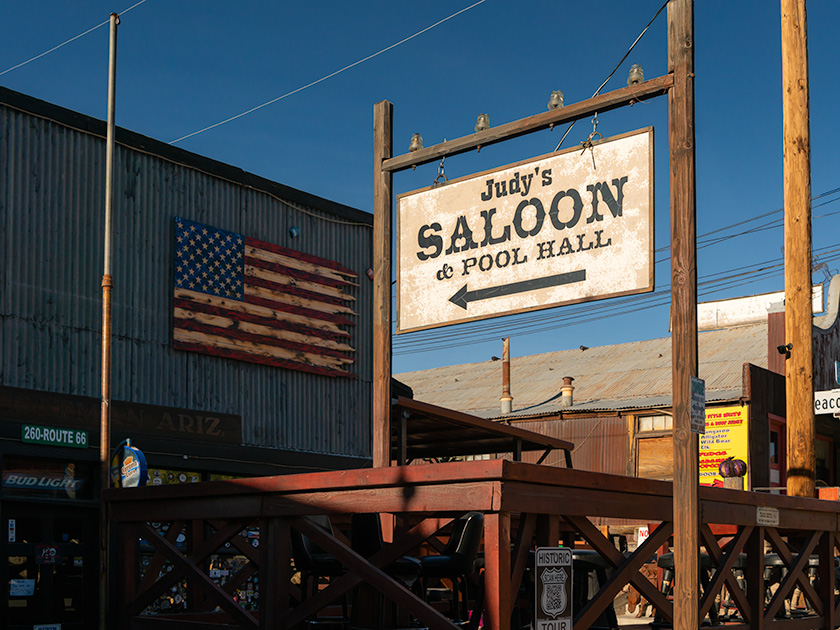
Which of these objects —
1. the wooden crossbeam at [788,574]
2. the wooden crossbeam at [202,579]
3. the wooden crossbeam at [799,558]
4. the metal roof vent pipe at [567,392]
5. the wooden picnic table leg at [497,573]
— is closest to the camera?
the wooden picnic table leg at [497,573]

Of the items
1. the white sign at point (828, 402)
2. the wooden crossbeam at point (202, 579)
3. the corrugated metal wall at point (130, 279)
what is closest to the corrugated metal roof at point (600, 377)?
the white sign at point (828, 402)

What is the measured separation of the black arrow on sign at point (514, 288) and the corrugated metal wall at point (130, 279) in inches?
302

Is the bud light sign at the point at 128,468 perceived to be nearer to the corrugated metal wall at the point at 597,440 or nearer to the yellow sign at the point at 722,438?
the yellow sign at the point at 722,438

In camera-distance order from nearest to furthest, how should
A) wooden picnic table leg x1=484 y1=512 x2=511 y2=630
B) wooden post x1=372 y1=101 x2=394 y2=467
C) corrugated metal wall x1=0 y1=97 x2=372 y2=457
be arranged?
1. wooden picnic table leg x1=484 y1=512 x2=511 y2=630
2. wooden post x1=372 y1=101 x2=394 y2=467
3. corrugated metal wall x1=0 y1=97 x2=372 y2=457

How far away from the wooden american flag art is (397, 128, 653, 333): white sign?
25.1 ft

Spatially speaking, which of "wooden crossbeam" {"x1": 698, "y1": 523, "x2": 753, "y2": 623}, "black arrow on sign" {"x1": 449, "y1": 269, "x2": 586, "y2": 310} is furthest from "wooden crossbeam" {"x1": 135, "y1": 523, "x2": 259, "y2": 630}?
"wooden crossbeam" {"x1": 698, "y1": 523, "x2": 753, "y2": 623}

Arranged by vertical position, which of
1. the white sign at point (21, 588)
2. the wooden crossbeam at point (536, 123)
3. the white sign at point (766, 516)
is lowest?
the white sign at point (21, 588)

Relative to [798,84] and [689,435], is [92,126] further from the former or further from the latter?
[689,435]

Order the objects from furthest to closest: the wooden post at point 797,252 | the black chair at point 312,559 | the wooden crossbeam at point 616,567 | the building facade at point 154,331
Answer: the building facade at point 154,331 → the wooden post at point 797,252 → the black chair at point 312,559 → the wooden crossbeam at point 616,567

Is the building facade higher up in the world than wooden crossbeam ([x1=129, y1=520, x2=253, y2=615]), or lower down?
higher up

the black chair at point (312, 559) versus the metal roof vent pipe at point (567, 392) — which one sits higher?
the metal roof vent pipe at point (567, 392)

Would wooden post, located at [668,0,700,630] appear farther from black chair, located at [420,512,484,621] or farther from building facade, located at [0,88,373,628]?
building facade, located at [0,88,373,628]

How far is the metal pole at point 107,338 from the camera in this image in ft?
42.1

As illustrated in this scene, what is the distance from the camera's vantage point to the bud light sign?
1240 cm
